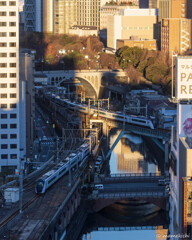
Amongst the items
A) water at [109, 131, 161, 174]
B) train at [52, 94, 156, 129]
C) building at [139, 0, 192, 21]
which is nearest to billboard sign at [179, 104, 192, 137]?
water at [109, 131, 161, 174]

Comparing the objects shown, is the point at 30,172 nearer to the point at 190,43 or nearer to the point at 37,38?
the point at 190,43

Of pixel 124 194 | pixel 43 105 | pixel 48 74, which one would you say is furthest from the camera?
pixel 48 74

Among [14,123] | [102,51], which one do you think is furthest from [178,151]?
[102,51]

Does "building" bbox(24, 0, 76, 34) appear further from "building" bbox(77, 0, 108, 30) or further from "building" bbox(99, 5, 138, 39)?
"building" bbox(77, 0, 108, 30)

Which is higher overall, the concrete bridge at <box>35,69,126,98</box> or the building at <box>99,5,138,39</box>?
the building at <box>99,5,138,39</box>

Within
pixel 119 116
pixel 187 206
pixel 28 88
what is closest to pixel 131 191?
pixel 187 206

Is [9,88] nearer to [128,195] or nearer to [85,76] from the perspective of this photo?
[128,195]

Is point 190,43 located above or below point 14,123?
above
